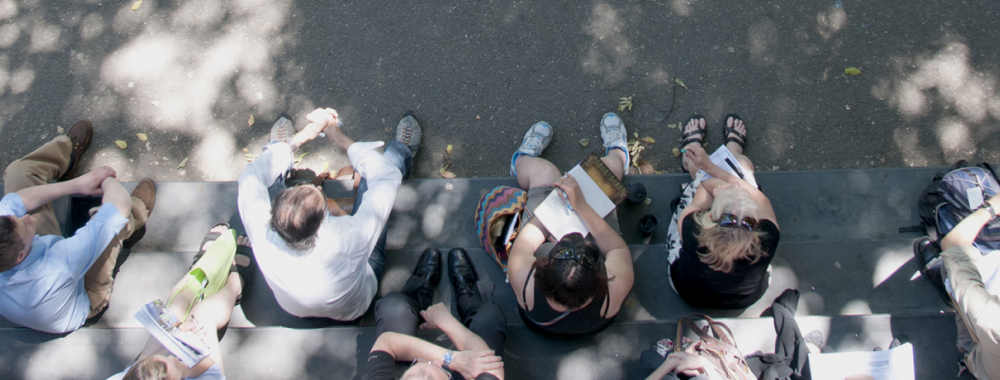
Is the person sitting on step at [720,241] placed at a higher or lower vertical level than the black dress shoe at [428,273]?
higher

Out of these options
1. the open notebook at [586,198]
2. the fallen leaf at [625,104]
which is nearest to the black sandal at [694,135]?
the fallen leaf at [625,104]

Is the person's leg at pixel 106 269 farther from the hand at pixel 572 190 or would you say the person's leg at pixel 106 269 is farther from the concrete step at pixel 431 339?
the hand at pixel 572 190

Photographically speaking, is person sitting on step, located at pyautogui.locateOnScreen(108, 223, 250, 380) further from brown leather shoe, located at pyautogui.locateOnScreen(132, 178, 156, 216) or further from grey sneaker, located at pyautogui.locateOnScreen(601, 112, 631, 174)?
grey sneaker, located at pyautogui.locateOnScreen(601, 112, 631, 174)

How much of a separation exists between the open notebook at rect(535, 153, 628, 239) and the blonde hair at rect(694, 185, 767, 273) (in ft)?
1.88

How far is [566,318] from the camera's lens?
2.66 metres

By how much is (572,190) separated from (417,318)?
1.16 metres

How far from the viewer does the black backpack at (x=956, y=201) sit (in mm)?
3129

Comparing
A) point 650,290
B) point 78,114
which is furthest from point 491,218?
point 78,114

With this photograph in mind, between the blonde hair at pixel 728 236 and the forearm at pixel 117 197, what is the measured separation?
3.49 meters

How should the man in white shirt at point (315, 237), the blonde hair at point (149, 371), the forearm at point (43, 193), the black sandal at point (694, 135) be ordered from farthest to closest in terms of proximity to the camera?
the black sandal at point (694, 135) < the forearm at point (43, 193) < the man in white shirt at point (315, 237) < the blonde hair at point (149, 371)

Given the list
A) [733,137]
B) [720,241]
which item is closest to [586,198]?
[720,241]

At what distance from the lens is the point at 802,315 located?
10.6 feet

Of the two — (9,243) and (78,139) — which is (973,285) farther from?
(78,139)

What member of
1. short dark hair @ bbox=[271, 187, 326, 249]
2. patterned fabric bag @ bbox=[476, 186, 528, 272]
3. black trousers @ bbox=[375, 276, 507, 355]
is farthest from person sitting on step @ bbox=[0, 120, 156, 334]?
patterned fabric bag @ bbox=[476, 186, 528, 272]
